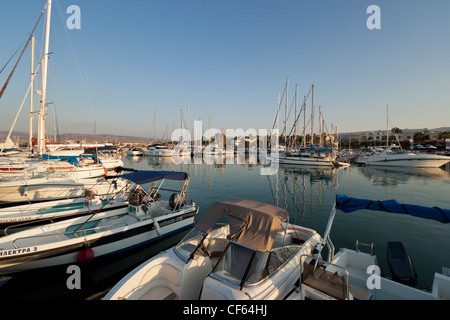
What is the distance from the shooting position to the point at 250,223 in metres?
5.41

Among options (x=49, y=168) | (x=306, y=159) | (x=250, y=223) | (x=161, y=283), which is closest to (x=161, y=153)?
(x=306, y=159)

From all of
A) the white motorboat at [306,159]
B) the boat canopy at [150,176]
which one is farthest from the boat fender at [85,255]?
the white motorboat at [306,159]

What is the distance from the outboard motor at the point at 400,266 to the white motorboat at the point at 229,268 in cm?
274

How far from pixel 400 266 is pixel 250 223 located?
4.80 metres

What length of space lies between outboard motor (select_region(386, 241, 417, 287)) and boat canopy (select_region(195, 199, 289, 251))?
356cm

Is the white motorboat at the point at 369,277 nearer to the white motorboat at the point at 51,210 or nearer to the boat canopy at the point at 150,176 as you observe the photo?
the boat canopy at the point at 150,176

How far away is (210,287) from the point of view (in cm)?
454

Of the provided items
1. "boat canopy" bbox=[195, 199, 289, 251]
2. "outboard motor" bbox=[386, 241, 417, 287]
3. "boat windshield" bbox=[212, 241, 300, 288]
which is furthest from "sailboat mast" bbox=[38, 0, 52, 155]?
"outboard motor" bbox=[386, 241, 417, 287]

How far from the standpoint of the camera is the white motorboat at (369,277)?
4571mm

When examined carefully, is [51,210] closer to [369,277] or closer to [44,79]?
[369,277]

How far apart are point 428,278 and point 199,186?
66.5 ft

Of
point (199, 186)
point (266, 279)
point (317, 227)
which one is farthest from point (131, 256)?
point (199, 186)

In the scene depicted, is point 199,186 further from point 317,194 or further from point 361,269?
point 361,269

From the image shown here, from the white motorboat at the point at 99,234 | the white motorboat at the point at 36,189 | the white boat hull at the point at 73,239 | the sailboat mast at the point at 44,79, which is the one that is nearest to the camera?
the white boat hull at the point at 73,239
